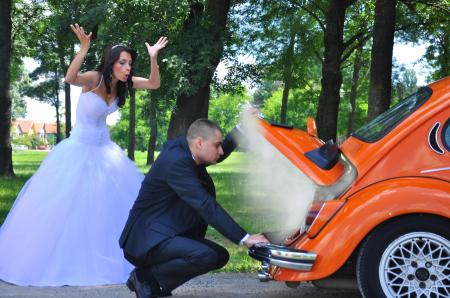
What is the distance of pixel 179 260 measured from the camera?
4309 mm

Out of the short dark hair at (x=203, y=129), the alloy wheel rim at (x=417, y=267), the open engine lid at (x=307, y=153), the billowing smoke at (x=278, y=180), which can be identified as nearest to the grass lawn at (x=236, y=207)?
the billowing smoke at (x=278, y=180)

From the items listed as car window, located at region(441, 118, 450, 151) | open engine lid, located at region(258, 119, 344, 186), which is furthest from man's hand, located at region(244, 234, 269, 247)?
car window, located at region(441, 118, 450, 151)

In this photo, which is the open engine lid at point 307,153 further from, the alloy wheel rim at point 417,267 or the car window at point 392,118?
the alloy wheel rim at point 417,267

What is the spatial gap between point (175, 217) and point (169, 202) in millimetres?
120

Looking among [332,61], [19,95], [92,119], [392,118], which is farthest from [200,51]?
[19,95]

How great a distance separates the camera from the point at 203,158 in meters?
4.37

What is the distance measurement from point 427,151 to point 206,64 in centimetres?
868

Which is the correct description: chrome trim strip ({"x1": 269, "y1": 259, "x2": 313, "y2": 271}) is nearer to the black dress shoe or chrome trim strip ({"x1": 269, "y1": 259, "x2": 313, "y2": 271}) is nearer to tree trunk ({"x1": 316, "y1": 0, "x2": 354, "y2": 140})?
the black dress shoe

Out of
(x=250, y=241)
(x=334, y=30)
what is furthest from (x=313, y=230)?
(x=334, y=30)

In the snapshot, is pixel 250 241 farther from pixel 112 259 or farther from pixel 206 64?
pixel 206 64

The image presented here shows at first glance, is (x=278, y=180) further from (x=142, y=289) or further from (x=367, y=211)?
(x=142, y=289)

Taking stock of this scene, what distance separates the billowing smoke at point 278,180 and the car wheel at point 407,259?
69 centimetres

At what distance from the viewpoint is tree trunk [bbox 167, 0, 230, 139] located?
501 inches

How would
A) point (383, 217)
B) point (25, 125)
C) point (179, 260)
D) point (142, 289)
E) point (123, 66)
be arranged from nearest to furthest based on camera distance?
point (383, 217)
point (179, 260)
point (142, 289)
point (123, 66)
point (25, 125)
